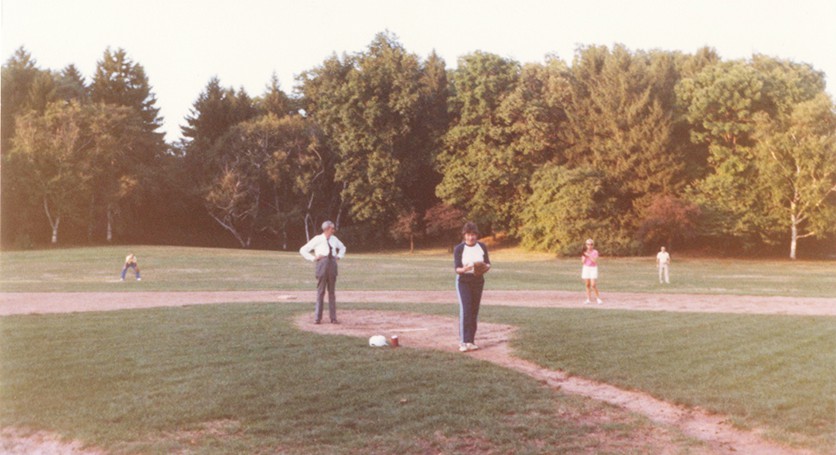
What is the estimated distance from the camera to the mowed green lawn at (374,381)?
7062mm

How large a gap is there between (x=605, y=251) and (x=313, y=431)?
43229 millimetres

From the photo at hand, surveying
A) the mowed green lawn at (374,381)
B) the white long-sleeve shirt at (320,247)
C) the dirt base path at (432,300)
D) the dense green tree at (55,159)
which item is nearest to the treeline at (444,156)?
the dense green tree at (55,159)

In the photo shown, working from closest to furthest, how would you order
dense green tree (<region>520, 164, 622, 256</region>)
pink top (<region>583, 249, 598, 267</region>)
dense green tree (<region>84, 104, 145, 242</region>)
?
pink top (<region>583, 249, 598, 267</region>), dense green tree (<region>84, 104, 145, 242</region>), dense green tree (<region>520, 164, 622, 256</region>)

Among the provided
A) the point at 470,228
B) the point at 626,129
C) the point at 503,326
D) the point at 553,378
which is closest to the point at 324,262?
the point at 503,326

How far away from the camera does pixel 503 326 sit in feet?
47.0

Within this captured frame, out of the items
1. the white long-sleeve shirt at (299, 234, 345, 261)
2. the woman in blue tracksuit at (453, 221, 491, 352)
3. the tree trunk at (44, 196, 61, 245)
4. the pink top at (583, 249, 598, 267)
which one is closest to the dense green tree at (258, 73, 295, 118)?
the tree trunk at (44, 196, 61, 245)

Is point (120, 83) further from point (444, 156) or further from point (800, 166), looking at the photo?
point (800, 166)

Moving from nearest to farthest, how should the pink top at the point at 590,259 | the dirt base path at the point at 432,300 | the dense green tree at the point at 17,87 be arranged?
the dirt base path at the point at 432,300, the pink top at the point at 590,259, the dense green tree at the point at 17,87

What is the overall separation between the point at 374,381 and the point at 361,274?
76.1ft

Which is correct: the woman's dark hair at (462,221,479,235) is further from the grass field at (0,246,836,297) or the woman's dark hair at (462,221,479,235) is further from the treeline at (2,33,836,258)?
the treeline at (2,33,836,258)

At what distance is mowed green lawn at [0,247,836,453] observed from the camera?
7.06m

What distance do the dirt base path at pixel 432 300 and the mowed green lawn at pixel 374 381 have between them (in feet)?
7.21

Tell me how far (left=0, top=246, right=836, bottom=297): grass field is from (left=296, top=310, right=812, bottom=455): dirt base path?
10.7m

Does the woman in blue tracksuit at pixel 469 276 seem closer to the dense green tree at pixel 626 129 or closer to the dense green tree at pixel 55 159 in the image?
the dense green tree at pixel 626 129
